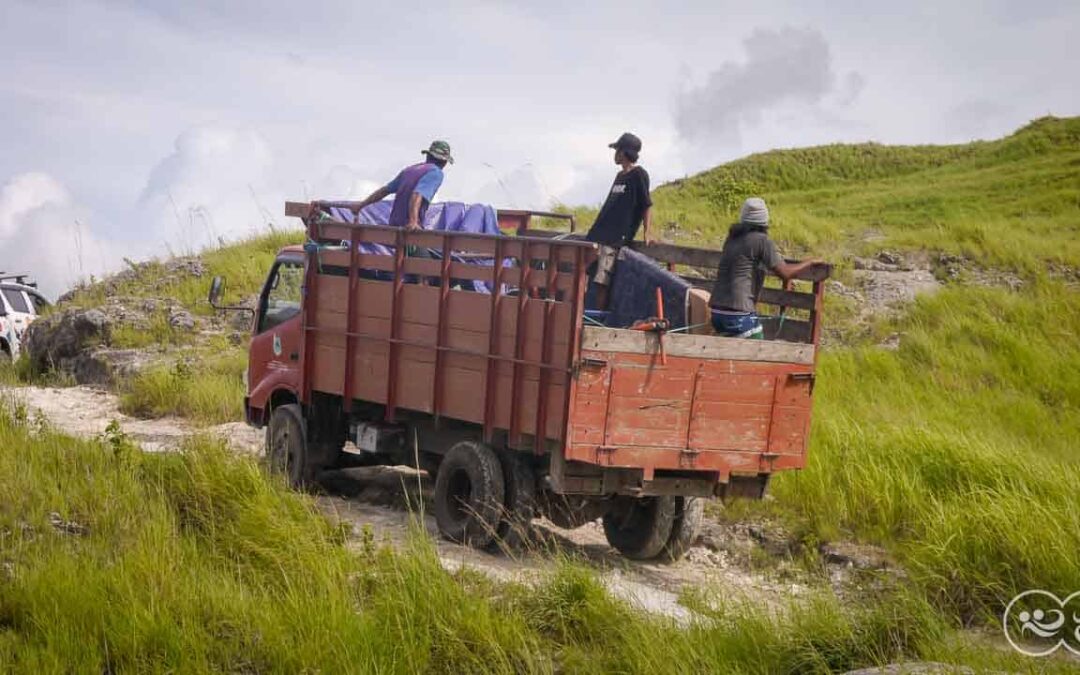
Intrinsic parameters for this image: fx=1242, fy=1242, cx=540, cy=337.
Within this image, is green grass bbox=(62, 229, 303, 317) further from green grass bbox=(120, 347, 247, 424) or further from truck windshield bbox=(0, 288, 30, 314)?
green grass bbox=(120, 347, 247, 424)

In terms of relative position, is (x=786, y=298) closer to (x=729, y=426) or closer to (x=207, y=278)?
(x=729, y=426)

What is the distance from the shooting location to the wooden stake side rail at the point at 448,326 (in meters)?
8.07

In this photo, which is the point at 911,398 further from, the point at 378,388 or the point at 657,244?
the point at 378,388

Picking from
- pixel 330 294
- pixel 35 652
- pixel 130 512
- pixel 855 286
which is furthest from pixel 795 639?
pixel 855 286

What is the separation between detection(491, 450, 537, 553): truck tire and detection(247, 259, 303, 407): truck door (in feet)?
8.86

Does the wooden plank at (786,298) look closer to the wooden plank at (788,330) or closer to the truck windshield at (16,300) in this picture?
the wooden plank at (788,330)

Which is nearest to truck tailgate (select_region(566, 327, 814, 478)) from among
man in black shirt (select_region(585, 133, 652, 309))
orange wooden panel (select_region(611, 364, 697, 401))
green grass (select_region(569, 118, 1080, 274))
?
orange wooden panel (select_region(611, 364, 697, 401))

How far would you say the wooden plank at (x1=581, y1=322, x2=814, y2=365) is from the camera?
778 centimetres

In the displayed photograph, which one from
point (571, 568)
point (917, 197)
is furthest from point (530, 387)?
point (917, 197)

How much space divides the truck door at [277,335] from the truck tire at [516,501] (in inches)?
106

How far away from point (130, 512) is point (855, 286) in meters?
14.9

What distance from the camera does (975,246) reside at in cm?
2195

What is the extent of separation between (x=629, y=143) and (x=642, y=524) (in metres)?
3.12

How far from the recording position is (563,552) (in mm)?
8562
